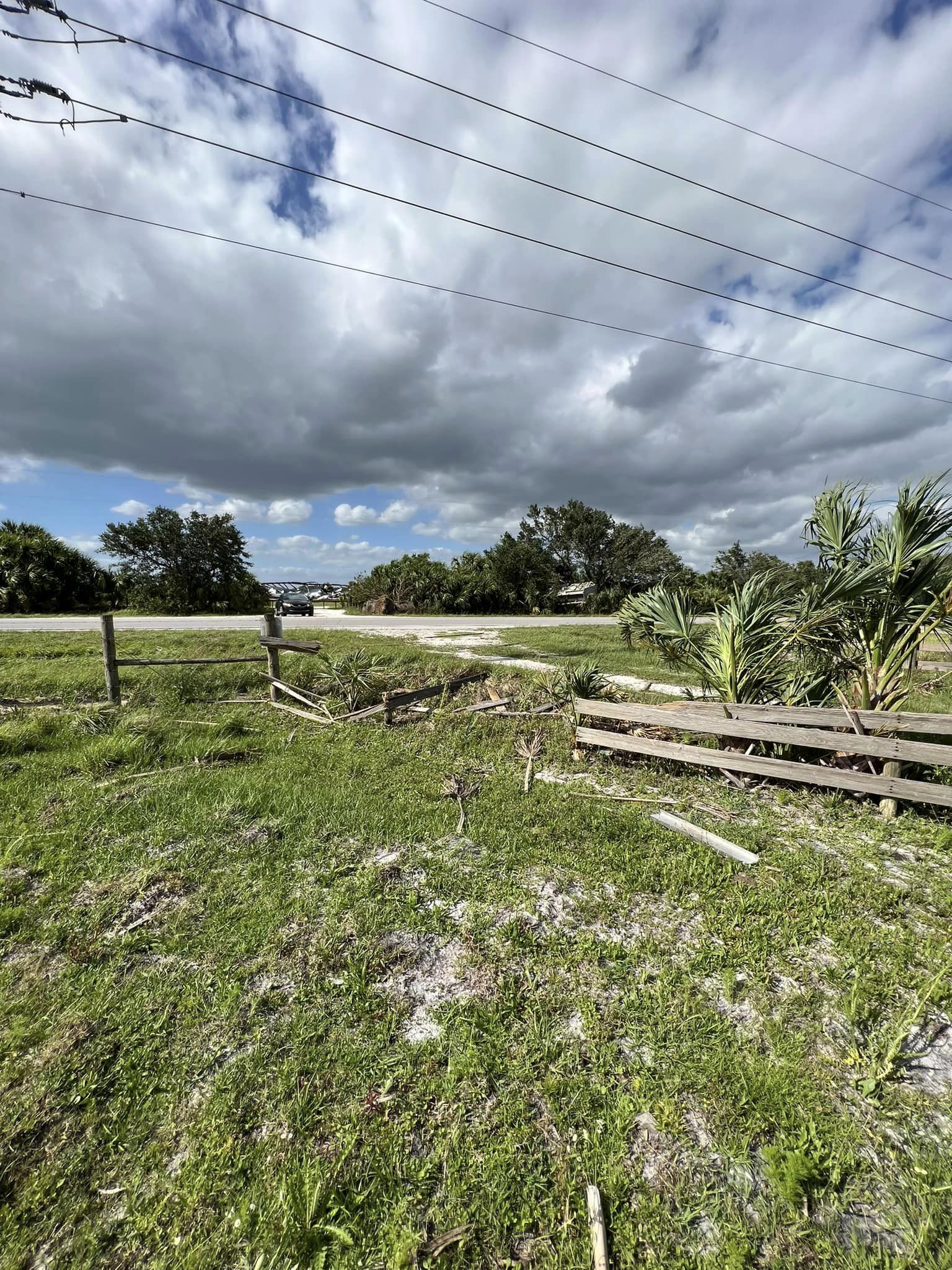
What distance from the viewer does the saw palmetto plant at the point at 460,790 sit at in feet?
16.5

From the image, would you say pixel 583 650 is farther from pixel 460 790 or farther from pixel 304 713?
pixel 460 790

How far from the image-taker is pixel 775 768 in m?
5.36

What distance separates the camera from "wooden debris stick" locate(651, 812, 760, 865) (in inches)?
160

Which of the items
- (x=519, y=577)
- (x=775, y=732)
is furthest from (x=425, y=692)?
(x=519, y=577)

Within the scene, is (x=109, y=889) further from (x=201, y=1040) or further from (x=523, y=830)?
(x=523, y=830)

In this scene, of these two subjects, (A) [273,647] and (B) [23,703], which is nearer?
(B) [23,703]

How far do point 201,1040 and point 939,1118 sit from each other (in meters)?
3.41

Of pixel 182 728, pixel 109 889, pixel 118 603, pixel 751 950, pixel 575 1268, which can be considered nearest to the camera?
pixel 575 1268

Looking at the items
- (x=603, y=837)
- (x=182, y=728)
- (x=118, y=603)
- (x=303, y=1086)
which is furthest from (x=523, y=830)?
(x=118, y=603)

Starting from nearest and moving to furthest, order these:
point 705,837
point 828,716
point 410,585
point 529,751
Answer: point 705,837, point 828,716, point 529,751, point 410,585

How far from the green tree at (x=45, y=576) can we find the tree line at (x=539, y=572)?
13.2m

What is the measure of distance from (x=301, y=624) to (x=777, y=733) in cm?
1811

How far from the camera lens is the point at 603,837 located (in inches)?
174

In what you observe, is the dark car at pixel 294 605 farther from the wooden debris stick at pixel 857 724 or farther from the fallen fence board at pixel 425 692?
the wooden debris stick at pixel 857 724
